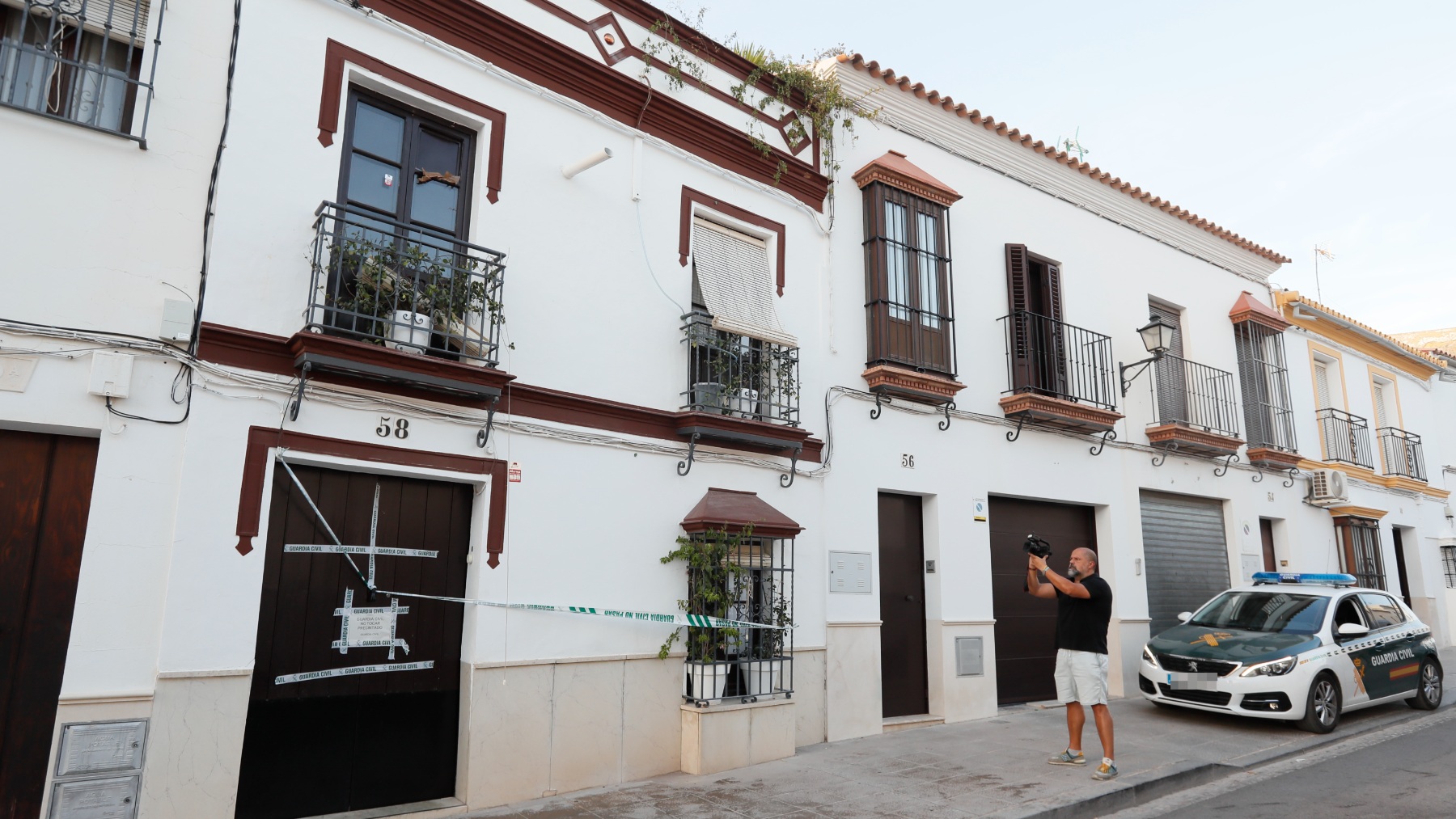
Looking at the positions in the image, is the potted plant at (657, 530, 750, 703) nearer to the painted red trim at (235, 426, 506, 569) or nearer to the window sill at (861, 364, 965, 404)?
the painted red trim at (235, 426, 506, 569)

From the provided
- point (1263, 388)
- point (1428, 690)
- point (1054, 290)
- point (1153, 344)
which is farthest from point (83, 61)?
point (1263, 388)

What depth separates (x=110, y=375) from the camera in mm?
5051

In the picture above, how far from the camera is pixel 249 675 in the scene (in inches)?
211

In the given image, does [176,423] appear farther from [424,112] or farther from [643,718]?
[643,718]

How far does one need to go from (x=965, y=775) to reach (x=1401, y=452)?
50.7 ft

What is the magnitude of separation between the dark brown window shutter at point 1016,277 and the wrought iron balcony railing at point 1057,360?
7.4 inches

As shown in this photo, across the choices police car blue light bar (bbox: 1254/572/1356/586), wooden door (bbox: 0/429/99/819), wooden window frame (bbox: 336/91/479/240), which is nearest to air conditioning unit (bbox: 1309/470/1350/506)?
police car blue light bar (bbox: 1254/572/1356/586)

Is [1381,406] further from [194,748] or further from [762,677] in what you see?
[194,748]

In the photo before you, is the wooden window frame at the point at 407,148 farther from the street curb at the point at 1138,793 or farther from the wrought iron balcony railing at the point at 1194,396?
the wrought iron balcony railing at the point at 1194,396

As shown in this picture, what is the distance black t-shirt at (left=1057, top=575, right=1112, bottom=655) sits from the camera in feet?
22.4

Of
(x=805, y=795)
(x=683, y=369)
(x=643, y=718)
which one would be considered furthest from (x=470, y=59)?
(x=805, y=795)

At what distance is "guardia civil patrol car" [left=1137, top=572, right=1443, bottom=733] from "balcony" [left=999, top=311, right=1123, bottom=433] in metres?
2.68

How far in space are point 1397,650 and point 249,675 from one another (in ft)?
36.8

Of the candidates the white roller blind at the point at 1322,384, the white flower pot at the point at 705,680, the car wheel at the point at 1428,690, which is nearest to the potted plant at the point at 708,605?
the white flower pot at the point at 705,680
